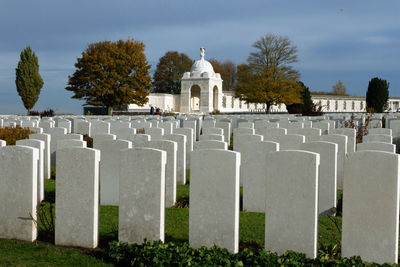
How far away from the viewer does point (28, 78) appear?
4334cm

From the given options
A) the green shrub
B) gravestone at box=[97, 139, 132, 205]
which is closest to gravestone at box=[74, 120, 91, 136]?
gravestone at box=[97, 139, 132, 205]

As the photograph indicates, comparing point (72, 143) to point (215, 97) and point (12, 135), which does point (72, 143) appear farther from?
point (215, 97)

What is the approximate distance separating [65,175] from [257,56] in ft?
145

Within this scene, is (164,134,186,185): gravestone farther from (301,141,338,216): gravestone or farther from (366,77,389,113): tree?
(366,77,389,113): tree

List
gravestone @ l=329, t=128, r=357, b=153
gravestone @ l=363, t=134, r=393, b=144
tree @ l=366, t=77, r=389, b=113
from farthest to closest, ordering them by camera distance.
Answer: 1. tree @ l=366, t=77, r=389, b=113
2. gravestone @ l=329, t=128, r=357, b=153
3. gravestone @ l=363, t=134, r=393, b=144

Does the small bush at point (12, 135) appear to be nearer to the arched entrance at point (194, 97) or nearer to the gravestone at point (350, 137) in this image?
the gravestone at point (350, 137)

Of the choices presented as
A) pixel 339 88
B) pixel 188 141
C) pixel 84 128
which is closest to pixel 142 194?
pixel 188 141

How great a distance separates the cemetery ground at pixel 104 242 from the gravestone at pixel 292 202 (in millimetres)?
264

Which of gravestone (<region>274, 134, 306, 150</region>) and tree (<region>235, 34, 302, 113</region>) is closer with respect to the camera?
gravestone (<region>274, 134, 306, 150</region>)

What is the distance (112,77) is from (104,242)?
3890 centimetres

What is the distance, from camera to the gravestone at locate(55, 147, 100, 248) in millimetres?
4461

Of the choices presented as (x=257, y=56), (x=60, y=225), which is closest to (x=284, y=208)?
(x=60, y=225)

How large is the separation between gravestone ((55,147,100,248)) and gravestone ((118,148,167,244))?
1.00ft

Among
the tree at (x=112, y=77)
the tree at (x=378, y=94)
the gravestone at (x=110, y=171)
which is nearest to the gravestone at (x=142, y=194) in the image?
the gravestone at (x=110, y=171)
